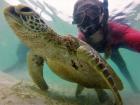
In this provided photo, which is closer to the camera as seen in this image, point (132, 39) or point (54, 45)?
point (54, 45)

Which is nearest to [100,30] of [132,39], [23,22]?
[132,39]

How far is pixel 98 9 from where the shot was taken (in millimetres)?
6363

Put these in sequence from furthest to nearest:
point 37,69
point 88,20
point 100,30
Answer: point 100,30 < point 88,20 < point 37,69

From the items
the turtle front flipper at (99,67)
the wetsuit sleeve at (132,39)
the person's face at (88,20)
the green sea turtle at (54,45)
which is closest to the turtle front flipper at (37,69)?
the green sea turtle at (54,45)

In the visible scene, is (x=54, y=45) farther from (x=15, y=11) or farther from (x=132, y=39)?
(x=132, y=39)

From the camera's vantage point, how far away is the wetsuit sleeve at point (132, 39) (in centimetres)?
673

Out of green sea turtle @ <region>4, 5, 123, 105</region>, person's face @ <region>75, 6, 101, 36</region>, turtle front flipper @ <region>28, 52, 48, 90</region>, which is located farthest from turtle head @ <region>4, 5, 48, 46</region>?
person's face @ <region>75, 6, 101, 36</region>

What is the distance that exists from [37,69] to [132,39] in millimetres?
3165

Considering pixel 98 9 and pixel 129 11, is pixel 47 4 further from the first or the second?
pixel 98 9

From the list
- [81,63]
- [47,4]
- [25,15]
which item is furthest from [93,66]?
[47,4]

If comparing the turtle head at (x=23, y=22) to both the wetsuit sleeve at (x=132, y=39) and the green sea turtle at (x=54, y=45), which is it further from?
the wetsuit sleeve at (x=132, y=39)

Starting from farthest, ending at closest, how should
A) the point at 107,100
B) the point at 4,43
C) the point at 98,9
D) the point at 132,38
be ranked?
the point at 4,43 → the point at 132,38 → the point at 98,9 → the point at 107,100

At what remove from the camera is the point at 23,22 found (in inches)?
158

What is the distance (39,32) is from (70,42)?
0.53m
